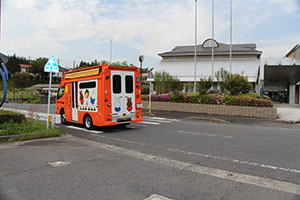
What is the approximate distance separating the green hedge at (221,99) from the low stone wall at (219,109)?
40 cm

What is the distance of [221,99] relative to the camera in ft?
64.2

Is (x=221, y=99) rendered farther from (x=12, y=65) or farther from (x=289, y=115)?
(x=12, y=65)

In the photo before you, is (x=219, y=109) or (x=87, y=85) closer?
(x=87, y=85)

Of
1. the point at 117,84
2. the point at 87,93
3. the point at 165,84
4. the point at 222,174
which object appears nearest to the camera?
the point at 222,174

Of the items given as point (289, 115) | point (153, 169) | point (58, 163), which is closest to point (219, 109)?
point (289, 115)

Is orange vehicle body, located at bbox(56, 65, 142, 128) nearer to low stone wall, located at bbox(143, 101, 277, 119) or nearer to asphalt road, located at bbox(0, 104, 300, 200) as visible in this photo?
asphalt road, located at bbox(0, 104, 300, 200)

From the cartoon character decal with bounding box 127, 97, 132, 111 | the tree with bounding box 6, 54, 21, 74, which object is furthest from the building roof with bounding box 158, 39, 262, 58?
the tree with bounding box 6, 54, 21, 74

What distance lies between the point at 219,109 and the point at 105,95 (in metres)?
10.9

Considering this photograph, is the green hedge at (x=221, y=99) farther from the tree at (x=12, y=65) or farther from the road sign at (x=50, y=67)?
the tree at (x=12, y=65)

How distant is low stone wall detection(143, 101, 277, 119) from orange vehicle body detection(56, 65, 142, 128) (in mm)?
8742

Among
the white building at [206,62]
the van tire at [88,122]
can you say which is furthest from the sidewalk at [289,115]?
the white building at [206,62]

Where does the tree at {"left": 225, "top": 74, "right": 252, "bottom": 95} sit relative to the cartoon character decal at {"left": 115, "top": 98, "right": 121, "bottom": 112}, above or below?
above

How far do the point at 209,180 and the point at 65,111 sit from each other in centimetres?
1069

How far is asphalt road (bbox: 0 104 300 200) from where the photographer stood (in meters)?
4.51
